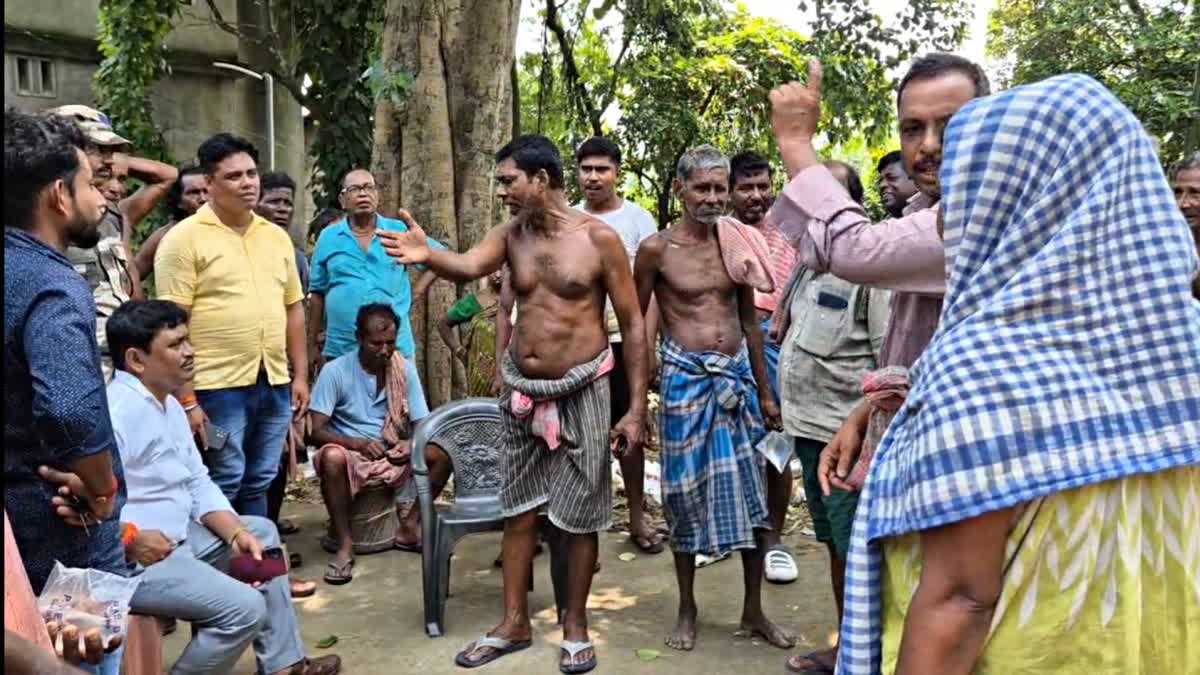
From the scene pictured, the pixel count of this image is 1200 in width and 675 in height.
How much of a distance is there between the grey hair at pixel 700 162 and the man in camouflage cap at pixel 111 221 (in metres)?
2.23

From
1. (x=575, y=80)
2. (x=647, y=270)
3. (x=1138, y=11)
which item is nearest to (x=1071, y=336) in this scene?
(x=647, y=270)

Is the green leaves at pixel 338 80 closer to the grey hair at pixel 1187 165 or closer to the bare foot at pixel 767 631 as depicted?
the bare foot at pixel 767 631

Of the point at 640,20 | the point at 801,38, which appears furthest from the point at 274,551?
the point at 801,38

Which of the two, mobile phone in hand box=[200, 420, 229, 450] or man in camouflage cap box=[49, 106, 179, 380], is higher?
man in camouflage cap box=[49, 106, 179, 380]

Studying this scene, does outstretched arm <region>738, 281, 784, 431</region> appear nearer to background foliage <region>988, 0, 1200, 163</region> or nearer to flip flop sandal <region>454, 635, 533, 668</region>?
flip flop sandal <region>454, 635, 533, 668</region>

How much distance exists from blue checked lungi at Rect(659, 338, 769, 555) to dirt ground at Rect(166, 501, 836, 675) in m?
0.43

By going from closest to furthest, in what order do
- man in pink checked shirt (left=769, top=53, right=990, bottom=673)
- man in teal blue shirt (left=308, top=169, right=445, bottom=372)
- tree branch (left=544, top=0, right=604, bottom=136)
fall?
man in pink checked shirt (left=769, top=53, right=990, bottom=673) < man in teal blue shirt (left=308, top=169, right=445, bottom=372) < tree branch (left=544, top=0, right=604, bottom=136)

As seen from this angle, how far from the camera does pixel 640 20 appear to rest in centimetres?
1116

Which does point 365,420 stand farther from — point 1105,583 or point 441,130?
point 1105,583

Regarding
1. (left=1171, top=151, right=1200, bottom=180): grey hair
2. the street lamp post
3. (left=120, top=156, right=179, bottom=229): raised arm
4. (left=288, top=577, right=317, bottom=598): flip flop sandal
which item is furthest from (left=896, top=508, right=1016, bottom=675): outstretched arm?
the street lamp post

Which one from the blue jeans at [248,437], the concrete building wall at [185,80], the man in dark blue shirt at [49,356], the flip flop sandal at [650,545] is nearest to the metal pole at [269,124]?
the concrete building wall at [185,80]

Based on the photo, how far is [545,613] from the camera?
4328 mm

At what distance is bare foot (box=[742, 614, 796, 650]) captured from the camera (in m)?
3.93

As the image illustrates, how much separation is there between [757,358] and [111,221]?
2.89 meters
